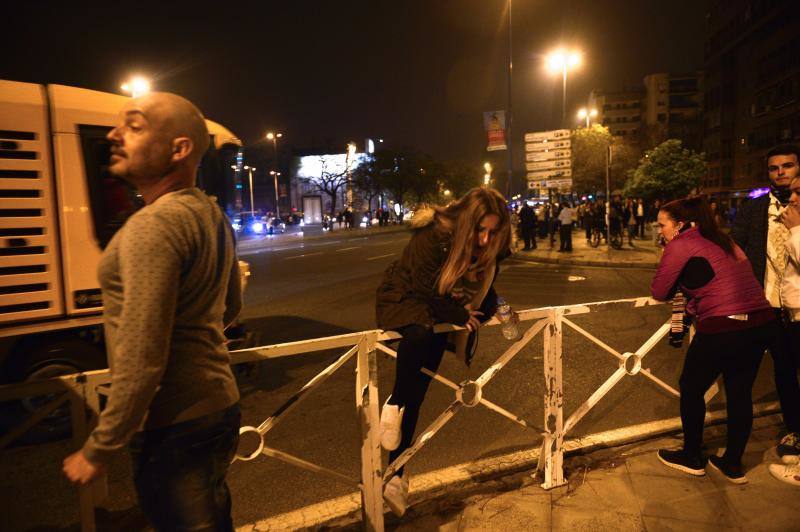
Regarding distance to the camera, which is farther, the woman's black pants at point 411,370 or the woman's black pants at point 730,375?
the woman's black pants at point 730,375

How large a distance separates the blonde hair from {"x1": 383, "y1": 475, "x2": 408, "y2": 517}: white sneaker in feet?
3.67

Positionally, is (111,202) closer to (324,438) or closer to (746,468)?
(324,438)

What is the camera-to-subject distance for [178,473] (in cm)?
158

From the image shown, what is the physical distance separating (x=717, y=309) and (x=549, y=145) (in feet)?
54.8

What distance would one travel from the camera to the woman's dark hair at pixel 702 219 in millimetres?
3145

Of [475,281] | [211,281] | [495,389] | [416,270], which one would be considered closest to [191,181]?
[211,281]

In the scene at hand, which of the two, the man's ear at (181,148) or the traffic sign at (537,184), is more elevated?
the traffic sign at (537,184)

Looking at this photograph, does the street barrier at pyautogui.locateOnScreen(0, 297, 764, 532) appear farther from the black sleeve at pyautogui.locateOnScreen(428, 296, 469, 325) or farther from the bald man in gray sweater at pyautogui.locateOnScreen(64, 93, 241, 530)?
the bald man in gray sweater at pyautogui.locateOnScreen(64, 93, 241, 530)

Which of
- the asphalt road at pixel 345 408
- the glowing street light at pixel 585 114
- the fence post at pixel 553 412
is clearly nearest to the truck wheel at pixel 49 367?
the asphalt road at pixel 345 408

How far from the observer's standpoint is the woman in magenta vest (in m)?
3.11

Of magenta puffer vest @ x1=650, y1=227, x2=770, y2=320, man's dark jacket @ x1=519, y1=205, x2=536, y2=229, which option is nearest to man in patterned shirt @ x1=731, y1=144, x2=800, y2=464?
magenta puffer vest @ x1=650, y1=227, x2=770, y2=320

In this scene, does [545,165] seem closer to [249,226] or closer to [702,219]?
[702,219]

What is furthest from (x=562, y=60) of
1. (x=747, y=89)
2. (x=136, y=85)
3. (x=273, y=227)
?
(x=747, y=89)

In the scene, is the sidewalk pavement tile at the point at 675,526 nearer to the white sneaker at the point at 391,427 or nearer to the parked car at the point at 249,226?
the white sneaker at the point at 391,427
